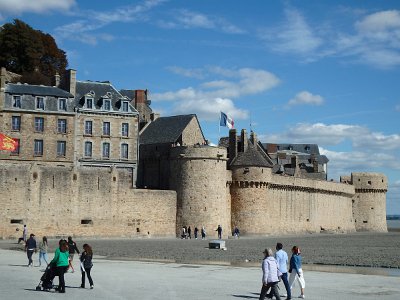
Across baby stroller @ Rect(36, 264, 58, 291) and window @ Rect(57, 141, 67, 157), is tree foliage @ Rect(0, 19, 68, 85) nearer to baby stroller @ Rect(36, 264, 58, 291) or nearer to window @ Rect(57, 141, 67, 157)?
window @ Rect(57, 141, 67, 157)

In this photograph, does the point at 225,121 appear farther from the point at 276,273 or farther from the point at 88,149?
the point at 276,273

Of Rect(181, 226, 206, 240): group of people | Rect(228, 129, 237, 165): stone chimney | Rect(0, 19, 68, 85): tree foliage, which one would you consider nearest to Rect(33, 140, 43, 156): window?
Rect(181, 226, 206, 240): group of people

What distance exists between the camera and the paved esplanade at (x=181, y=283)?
15.8m

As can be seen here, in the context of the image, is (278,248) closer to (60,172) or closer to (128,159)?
(60,172)

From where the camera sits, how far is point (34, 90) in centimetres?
5266

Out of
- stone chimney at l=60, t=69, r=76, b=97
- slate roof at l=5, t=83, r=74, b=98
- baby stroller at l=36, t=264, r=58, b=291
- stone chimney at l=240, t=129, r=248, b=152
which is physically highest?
stone chimney at l=60, t=69, r=76, b=97

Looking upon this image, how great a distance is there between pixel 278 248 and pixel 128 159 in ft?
132

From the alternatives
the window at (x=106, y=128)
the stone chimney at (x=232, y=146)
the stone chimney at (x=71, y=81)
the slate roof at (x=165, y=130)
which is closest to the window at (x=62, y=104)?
the stone chimney at (x=71, y=81)

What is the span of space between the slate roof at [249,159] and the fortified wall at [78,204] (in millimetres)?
8899

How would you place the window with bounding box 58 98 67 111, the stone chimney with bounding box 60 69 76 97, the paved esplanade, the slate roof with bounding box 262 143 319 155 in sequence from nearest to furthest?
the paved esplanade < the window with bounding box 58 98 67 111 < the stone chimney with bounding box 60 69 76 97 < the slate roof with bounding box 262 143 319 155

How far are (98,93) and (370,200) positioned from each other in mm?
41198

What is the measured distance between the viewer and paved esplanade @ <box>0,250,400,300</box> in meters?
15.8

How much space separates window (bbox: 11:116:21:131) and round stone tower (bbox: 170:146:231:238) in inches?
493

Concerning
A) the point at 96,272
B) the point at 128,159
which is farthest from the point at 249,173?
the point at 96,272
